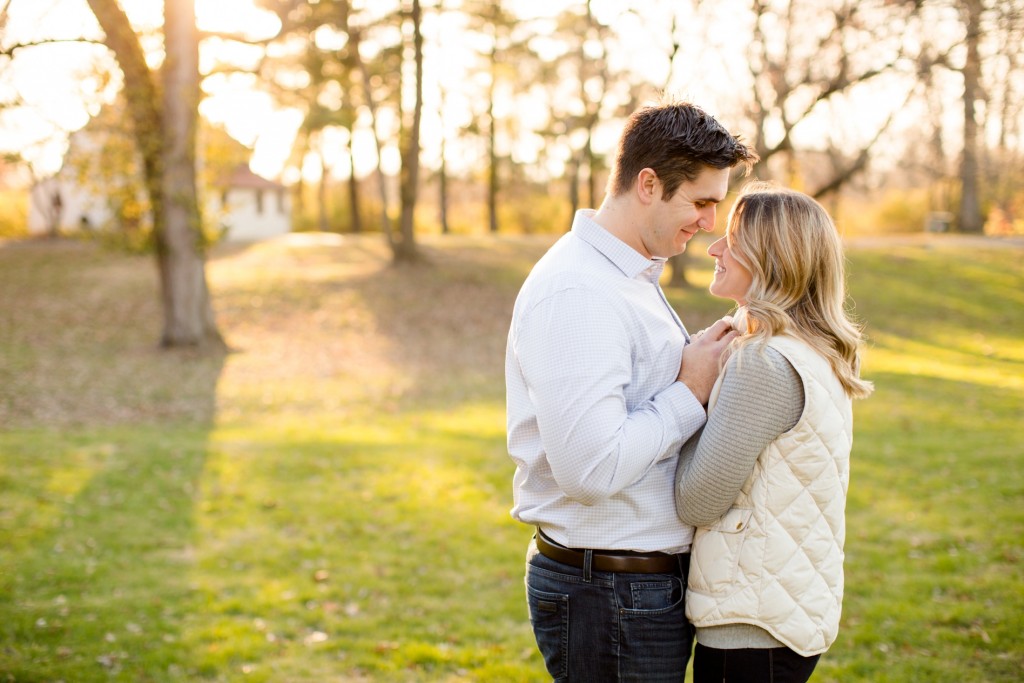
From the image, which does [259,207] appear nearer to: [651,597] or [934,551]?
[934,551]

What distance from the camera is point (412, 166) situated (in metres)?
24.3

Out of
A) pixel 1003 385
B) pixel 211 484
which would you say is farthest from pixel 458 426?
pixel 1003 385

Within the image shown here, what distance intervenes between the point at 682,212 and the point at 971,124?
1719 centimetres

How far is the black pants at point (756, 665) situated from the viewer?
2287mm

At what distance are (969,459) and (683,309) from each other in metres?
13.0

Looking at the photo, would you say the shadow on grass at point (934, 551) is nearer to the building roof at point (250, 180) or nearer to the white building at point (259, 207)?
the white building at point (259, 207)

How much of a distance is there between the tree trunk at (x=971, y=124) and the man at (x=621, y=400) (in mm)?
3163

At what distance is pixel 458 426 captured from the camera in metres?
12.2

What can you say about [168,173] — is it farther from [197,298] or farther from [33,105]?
[33,105]

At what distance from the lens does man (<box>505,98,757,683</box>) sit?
2.13 m

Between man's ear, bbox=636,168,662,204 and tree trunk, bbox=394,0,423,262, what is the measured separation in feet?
72.7

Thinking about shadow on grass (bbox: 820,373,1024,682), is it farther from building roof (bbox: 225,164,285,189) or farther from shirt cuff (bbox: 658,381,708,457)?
building roof (bbox: 225,164,285,189)

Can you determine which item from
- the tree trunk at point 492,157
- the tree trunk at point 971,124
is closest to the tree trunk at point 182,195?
the tree trunk at point 971,124

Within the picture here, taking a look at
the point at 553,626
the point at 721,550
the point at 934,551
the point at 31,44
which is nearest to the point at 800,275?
the point at 721,550
